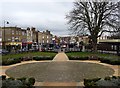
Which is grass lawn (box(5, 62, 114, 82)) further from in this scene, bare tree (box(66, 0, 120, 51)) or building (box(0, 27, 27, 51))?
building (box(0, 27, 27, 51))

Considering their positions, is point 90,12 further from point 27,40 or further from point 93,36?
point 27,40

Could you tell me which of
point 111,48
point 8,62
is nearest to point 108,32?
point 111,48

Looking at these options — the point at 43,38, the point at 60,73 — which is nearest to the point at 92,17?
the point at 60,73

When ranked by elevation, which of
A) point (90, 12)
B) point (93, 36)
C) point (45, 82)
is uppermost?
point (90, 12)

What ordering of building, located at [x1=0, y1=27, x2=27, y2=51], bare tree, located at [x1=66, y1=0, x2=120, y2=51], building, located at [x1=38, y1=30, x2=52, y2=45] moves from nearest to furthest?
bare tree, located at [x1=66, y1=0, x2=120, y2=51] < building, located at [x1=0, y1=27, x2=27, y2=51] < building, located at [x1=38, y1=30, x2=52, y2=45]

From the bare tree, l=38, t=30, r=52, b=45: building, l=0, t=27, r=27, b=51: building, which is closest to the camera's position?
the bare tree

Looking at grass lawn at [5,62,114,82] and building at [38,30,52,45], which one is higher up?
building at [38,30,52,45]

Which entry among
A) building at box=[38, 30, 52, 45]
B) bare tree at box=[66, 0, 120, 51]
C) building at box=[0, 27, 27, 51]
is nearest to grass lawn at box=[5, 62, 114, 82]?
bare tree at box=[66, 0, 120, 51]

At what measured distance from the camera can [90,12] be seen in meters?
45.2

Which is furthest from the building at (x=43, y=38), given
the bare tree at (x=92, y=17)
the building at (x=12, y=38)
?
the bare tree at (x=92, y=17)

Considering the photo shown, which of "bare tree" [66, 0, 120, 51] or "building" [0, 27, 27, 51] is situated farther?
"building" [0, 27, 27, 51]

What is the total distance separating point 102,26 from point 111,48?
21246 millimetres

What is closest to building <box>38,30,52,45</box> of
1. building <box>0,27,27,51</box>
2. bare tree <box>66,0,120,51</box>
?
building <box>0,27,27,51</box>

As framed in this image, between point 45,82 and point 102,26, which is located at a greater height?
point 102,26
